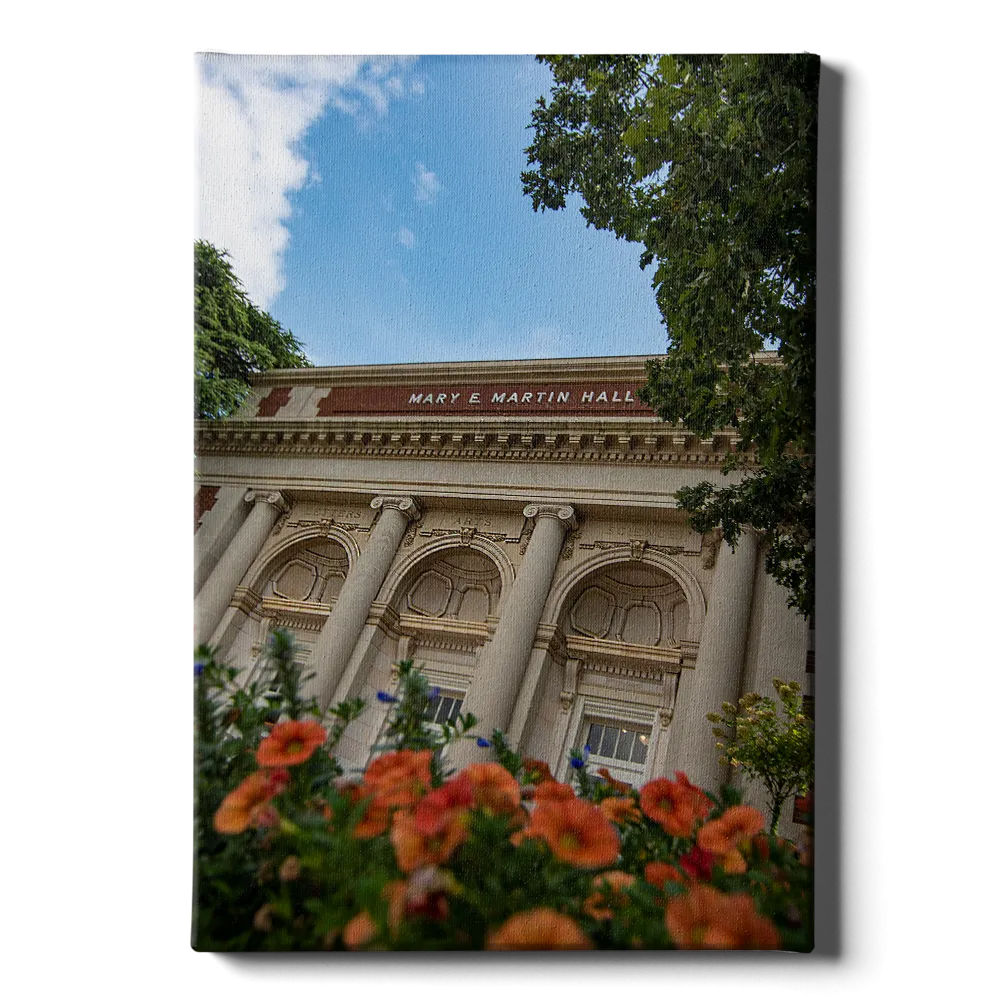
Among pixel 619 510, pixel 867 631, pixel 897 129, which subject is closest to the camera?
pixel 867 631

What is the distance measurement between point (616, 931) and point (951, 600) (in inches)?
38.8

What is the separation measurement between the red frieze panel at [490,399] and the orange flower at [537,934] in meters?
2.04

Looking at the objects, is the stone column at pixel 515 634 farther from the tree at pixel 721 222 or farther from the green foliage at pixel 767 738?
the green foliage at pixel 767 738

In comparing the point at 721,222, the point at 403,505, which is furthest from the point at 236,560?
the point at 721,222

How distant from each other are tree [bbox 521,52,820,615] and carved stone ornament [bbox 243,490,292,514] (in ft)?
4.90

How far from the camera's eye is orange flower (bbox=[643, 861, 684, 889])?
1.21m

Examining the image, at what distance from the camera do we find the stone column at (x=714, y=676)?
2.36m

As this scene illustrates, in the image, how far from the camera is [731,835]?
1.27 m

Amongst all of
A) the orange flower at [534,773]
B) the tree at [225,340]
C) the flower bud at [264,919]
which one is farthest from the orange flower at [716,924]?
the tree at [225,340]

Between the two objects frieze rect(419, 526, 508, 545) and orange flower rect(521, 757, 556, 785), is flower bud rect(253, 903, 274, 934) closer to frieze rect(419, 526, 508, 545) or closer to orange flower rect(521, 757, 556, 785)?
orange flower rect(521, 757, 556, 785)
